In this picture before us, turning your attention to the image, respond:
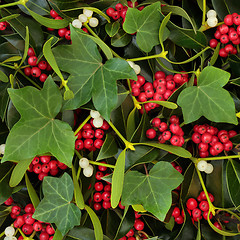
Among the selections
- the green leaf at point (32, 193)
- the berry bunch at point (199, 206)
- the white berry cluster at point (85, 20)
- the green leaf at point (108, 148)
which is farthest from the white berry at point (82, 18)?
the berry bunch at point (199, 206)

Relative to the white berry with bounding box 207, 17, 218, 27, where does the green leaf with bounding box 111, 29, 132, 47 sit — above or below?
below

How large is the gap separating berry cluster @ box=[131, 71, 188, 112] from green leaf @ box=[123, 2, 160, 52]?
0.24ft

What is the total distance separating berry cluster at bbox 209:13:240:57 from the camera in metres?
0.77

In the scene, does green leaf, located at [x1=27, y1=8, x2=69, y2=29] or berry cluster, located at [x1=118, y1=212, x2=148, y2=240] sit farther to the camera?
berry cluster, located at [x1=118, y1=212, x2=148, y2=240]

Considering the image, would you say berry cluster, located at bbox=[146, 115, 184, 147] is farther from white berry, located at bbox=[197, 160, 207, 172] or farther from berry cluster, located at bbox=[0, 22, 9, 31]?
berry cluster, located at bbox=[0, 22, 9, 31]

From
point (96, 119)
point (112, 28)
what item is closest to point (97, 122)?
point (96, 119)

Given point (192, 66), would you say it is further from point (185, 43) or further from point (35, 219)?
point (35, 219)

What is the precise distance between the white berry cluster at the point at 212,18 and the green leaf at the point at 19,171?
484 millimetres

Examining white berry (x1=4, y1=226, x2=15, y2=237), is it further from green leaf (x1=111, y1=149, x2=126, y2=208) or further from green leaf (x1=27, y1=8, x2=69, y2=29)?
green leaf (x1=27, y1=8, x2=69, y2=29)

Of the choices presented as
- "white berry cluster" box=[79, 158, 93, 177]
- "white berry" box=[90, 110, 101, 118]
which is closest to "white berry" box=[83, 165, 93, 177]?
"white berry cluster" box=[79, 158, 93, 177]

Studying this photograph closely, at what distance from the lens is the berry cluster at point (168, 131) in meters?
0.75

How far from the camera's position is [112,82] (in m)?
0.71

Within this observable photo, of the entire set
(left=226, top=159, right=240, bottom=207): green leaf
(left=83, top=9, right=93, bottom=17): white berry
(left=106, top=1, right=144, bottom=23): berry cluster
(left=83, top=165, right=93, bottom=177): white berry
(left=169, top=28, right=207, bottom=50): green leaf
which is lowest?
(left=226, top=159, right=240, bottom=207): green leaf

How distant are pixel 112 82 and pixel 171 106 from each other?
0.41 ft
